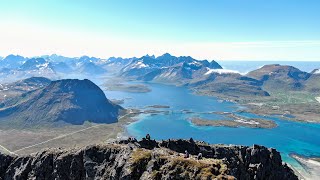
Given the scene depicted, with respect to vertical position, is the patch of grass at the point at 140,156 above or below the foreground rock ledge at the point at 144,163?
above

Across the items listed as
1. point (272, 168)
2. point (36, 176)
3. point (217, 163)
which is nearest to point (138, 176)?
point (217, 163)

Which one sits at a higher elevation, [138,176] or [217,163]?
[217,163]

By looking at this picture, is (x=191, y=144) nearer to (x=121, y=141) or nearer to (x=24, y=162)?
(x=121, y=141)

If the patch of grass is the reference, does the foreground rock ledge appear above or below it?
below

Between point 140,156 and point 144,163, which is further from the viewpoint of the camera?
point 140,156

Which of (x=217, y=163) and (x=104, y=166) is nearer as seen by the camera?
(x=217, y=163)

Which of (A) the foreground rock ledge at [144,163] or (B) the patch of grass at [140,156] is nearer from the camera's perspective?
(A) the foreground rock ledge at [144,163]

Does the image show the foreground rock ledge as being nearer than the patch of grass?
Yes

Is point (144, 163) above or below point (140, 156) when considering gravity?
below
